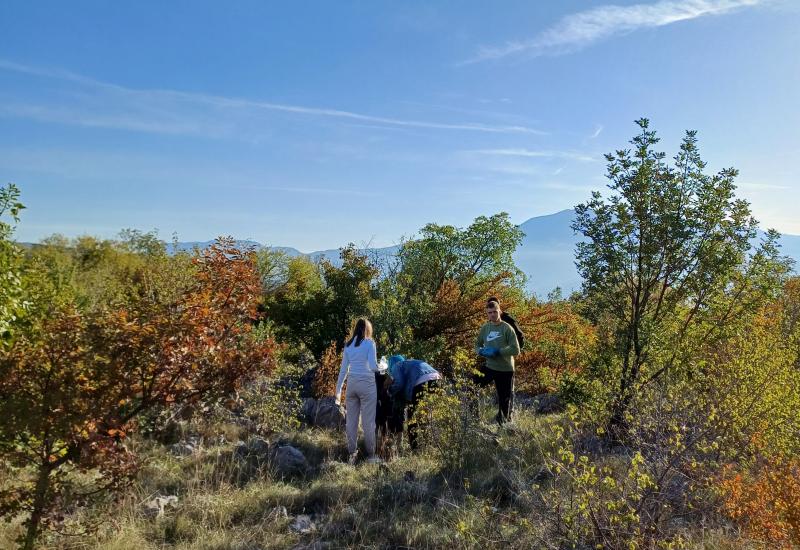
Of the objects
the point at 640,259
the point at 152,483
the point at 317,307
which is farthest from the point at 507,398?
the point at 317,307

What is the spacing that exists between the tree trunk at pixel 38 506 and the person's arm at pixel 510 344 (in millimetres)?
5688

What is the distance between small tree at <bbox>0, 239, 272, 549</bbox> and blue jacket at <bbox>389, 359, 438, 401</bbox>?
3.31 m

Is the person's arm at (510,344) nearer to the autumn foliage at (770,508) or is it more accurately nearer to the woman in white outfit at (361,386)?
the woman in white outfit at (361,386)

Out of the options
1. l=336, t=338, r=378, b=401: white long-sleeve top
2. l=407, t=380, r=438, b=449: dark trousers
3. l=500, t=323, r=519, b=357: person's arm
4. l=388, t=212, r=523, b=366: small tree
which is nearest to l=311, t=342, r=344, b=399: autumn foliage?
l=388, t=212, r=523, b=366: small tree

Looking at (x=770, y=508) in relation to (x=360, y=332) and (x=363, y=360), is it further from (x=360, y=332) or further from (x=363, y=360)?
(x=360, y=332)

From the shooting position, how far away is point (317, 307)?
12281 mm

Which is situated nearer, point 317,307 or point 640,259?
point 640,259

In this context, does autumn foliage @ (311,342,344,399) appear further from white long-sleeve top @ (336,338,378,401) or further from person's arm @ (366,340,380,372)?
person's arm @ (366,340,380,372)

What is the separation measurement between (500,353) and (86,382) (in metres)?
5.48

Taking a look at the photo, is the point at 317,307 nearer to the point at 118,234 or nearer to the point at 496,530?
the point at 496,530

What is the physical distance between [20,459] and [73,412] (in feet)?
1.80

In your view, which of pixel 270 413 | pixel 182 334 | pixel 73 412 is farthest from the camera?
pixel 270 413

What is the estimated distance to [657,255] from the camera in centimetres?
723

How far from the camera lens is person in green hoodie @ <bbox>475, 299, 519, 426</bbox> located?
7758 mm
